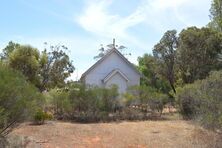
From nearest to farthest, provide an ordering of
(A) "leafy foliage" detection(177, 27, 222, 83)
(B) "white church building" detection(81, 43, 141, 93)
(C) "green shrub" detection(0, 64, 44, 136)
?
(C) "green shrub" detection(0, 64, 44, 136)
(A) "leafy foliage" detection(177, 27, 222, 83)
(B) "white church building" detection(81, 43, 141, 93)

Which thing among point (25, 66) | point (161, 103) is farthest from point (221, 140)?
point (25, 66)

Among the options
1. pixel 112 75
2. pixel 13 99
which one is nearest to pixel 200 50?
pixel 112 75

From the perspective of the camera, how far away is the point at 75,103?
3061cm

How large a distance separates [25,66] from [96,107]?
9604 millimetres

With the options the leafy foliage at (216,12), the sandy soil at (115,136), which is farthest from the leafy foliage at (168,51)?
the sandy soil at (115,136)

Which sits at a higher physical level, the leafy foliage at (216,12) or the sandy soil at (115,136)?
the leafy foliage at (216,12)

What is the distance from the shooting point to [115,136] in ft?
70.7

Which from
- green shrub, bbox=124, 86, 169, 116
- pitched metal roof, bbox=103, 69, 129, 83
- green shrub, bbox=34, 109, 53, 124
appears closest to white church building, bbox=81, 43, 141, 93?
pitched metal roof, bbox=103, 69, 129, 83

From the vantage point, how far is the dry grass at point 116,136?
18.0 m

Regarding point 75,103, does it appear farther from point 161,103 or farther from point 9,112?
point 9,112

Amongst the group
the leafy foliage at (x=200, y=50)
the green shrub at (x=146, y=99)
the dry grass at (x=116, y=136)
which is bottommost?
the dry grass at (x=116, y=136)

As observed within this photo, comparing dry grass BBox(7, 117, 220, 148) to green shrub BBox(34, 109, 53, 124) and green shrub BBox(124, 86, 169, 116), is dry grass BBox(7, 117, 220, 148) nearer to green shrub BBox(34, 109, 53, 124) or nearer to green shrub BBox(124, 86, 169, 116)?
green shrub BBox(34, 109, 53, 124)

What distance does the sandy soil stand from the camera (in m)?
18.3

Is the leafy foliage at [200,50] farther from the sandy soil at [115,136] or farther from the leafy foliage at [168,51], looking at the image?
the sandy soil at [115,136]
